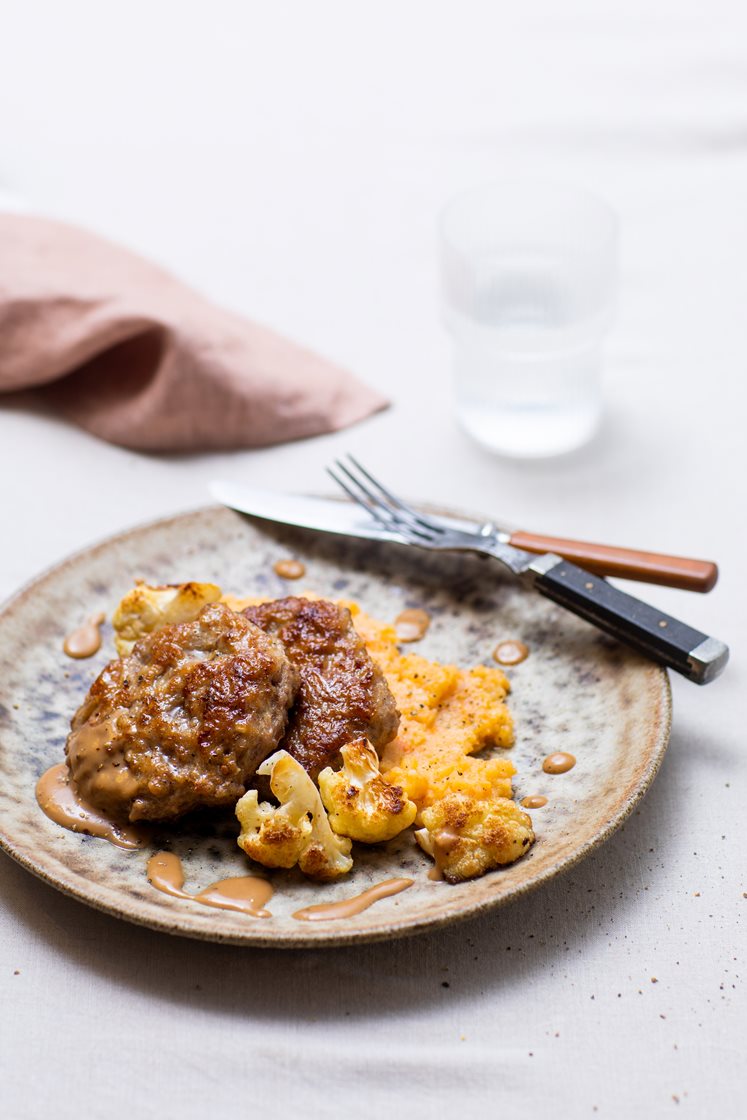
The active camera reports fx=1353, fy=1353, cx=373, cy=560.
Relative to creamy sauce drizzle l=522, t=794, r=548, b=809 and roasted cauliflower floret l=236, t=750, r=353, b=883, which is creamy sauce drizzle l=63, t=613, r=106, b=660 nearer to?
roasted cauliflower floret l=236, t=750, r=353, b=883

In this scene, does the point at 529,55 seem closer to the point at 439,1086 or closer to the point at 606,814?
the point at 606,814

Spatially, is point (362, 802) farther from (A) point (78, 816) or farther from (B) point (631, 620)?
(B) point (631, 620)

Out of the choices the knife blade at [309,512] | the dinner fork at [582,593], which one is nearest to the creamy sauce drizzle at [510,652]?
the dinner fork at [582,593]

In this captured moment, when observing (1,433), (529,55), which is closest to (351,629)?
(1,433)

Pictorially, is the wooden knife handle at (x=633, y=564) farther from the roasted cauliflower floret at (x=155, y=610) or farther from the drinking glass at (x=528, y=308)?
the drinking glass at (x=528, y=308)

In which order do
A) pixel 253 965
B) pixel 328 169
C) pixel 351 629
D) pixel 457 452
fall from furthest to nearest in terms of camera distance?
pixel 328 169, pixel 457 452, pixel 351 629, pixel 253 965

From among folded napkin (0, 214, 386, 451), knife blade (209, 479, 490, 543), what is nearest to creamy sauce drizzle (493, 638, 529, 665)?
knife blade (209, 479, 490, 543)

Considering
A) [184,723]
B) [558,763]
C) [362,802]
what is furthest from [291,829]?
[558,763]

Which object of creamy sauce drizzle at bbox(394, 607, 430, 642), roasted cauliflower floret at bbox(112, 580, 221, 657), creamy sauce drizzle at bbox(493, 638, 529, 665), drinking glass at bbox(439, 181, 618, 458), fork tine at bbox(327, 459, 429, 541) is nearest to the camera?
roasted cauliflower floret at bbox(112, 580, 221, 657)
